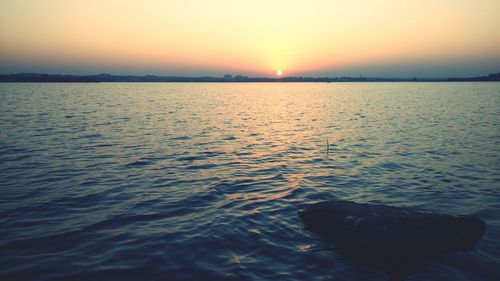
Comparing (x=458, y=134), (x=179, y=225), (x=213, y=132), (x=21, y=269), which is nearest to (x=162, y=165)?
(x=179, y=225)

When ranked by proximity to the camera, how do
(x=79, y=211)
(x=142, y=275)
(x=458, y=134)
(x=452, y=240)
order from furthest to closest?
(x=458, y=134) → (x=79, y=211) → (x=452, y=240) → (x=142, y=275)

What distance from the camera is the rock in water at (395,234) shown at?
8258mm

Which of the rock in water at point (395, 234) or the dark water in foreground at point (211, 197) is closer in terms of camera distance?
the dark water in foreground at point (211, 197)

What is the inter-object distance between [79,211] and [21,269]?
3826 mm

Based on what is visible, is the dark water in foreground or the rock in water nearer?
the dark water in foreground

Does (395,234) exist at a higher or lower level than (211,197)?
higher

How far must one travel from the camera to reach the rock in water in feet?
27.1

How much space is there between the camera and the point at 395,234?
8.48 m

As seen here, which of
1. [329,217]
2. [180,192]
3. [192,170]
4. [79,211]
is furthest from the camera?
[192,170]

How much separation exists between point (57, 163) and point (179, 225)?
11395mm

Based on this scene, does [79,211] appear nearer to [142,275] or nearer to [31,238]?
[31,238]

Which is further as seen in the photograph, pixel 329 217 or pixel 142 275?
pixel 329 217

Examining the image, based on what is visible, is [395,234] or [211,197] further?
[211,197]

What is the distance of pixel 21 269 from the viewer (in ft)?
24.8
